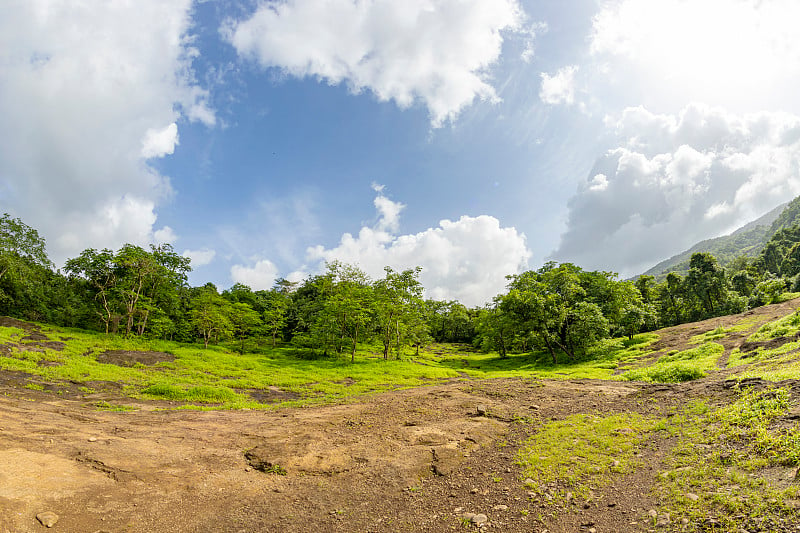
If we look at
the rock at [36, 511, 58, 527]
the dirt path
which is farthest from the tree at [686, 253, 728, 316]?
the rock at [36, 511, 58, 527]

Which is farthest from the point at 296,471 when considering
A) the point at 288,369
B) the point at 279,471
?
the point at 288,369

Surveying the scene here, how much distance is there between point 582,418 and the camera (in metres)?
12.6

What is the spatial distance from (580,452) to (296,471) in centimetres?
809

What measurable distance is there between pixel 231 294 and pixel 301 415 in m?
61.1

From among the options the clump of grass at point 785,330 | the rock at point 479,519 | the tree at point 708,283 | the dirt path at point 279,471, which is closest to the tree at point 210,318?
the dirt path at point 279,471

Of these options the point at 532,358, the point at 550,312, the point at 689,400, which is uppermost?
the point at 550,312

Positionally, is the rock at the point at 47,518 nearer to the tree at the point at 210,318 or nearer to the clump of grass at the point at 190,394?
the clump of grass at the point at 190,394

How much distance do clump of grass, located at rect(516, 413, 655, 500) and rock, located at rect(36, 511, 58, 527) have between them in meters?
9.74

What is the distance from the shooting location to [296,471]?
9.16 m

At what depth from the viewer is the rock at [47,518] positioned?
19.5 feet

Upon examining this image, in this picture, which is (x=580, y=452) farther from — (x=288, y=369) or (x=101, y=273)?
(x=101, y=273)

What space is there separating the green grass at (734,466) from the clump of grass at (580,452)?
3.75ft

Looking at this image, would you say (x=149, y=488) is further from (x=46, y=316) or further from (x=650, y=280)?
(x=650, y=280)

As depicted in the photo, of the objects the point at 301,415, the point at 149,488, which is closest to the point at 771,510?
the point at 149,488
